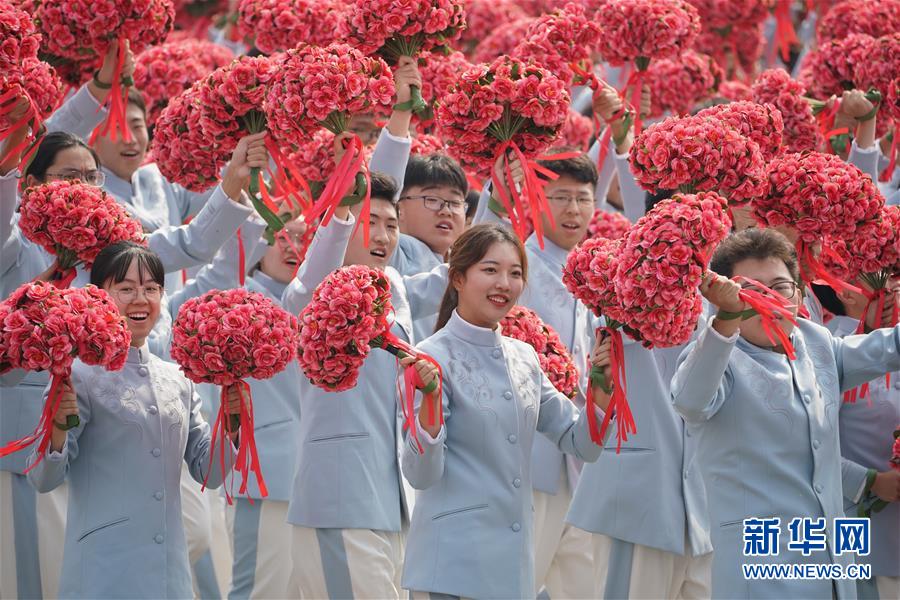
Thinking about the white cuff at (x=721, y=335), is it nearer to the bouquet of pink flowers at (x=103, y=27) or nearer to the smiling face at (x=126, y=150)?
the bouquet of pink flowers at (x=103, y=27)

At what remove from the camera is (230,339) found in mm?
4883

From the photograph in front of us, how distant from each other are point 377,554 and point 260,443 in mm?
1194

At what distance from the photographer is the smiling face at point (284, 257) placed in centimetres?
671

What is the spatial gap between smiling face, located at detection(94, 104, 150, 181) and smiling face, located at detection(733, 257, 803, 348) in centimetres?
383

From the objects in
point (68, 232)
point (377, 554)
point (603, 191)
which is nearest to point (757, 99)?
point (603, 191)

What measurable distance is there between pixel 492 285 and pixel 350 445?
3.55ft

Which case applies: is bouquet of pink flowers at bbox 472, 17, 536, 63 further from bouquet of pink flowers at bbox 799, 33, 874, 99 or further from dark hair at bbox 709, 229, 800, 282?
dark hair at bbox 709, 229, 800, 282

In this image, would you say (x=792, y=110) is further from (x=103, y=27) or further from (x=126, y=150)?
(x=126, y=150)

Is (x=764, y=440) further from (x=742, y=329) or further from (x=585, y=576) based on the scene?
(x=585, y=576)

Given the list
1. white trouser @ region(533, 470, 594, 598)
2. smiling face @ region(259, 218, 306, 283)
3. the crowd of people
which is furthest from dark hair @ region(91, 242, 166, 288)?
white trouser @ region(533, 470, 594, 598)

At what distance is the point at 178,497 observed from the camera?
5.23m

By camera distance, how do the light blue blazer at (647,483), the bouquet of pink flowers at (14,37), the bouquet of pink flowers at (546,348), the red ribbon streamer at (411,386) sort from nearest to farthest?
the red ribbon streamer at (411,386), the bouquet of pink flowers at (14,37), the bouquet of pink flowers at (546,348), the light blue blazer at (647,483)

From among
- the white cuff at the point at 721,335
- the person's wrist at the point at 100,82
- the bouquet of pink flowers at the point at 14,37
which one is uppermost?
the bouquet of pink flowers at the point at 14,37

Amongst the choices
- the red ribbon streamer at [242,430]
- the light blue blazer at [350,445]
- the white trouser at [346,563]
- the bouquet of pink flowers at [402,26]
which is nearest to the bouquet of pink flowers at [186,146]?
the light blue blazer at [350,445]
